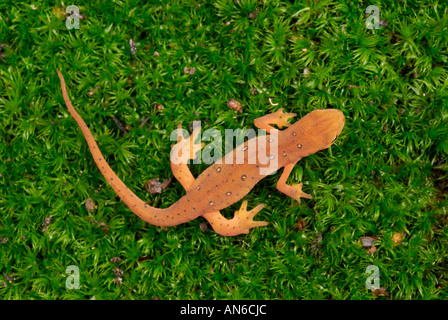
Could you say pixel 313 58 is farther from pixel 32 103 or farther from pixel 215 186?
pixel 32 103

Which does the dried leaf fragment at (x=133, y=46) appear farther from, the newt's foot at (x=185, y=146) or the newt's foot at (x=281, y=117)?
the newt's foot at (x=281, y=117)

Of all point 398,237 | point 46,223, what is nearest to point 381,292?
point 398,237

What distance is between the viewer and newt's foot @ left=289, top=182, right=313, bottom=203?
3.91 meters

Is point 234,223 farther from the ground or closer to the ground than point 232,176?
closer to the ground

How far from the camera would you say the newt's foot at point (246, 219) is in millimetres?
3975

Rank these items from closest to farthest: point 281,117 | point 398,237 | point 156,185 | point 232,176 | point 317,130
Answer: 1. point 317,130
2. point 232,176
3. point 281,117
4. point 398,237
5. point 156,185

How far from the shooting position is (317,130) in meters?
3.66

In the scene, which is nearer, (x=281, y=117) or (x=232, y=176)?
(x=232, y=176)

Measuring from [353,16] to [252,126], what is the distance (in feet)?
5.83

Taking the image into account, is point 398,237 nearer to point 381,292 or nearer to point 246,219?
point 381,292

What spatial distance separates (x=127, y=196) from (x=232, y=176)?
1.30 m

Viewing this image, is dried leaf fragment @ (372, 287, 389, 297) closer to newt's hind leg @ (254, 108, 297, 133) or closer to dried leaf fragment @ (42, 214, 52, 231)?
newt's hind leg @ (254, 108, 297, 133)

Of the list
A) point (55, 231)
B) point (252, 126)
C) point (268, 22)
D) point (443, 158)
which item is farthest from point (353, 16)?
point (55, 231)

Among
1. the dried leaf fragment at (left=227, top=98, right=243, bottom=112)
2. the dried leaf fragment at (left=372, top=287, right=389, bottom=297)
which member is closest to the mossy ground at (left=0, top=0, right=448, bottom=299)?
the dried leaf fragment at (left=227, top=98, right=243, bottom=112)
